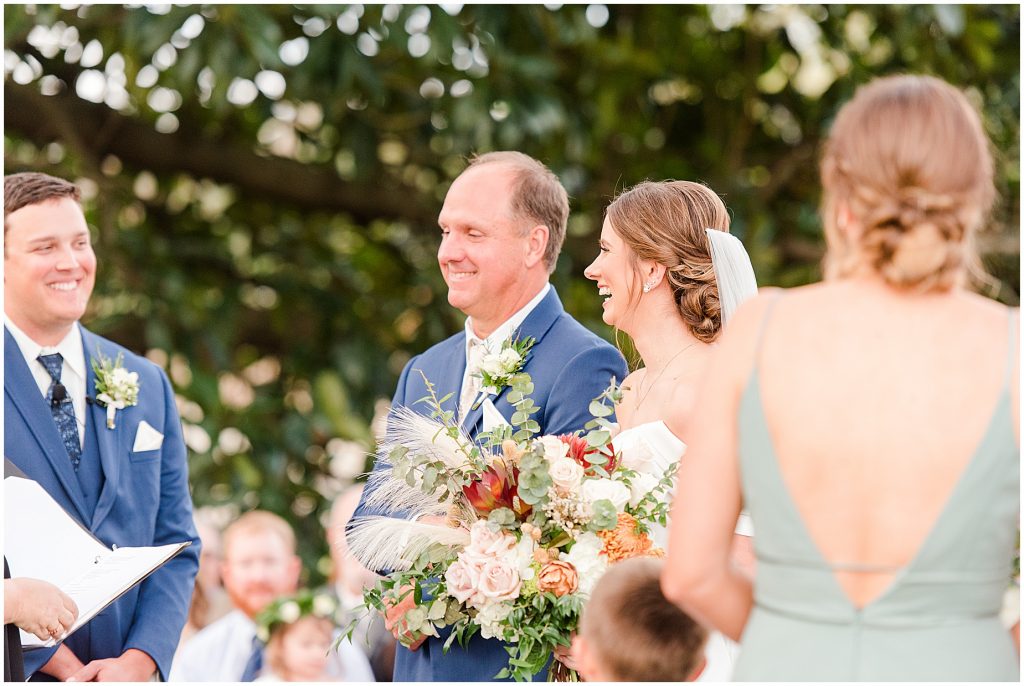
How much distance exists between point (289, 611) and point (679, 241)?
2.98 m

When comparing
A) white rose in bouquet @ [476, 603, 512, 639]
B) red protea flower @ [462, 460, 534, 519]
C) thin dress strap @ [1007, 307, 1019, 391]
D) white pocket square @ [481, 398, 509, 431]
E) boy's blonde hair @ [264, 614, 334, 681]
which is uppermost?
thin dress strap @ [1007, 307, 1019, 391]

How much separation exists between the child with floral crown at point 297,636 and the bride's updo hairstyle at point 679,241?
2822 millimetres

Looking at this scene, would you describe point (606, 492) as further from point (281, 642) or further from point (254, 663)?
point (254, 663)

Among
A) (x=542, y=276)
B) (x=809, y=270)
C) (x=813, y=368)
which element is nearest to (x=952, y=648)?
(x=813, y=368)

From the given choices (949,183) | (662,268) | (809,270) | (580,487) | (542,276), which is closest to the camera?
(949,183)

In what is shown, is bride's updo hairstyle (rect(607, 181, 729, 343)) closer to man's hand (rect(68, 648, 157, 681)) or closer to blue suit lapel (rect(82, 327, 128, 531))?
blue suit lapel (rect(82, 327, 128, 531))

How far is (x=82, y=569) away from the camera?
9.67ft

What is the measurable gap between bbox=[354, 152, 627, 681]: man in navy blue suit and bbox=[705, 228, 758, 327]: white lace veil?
410 millimetres

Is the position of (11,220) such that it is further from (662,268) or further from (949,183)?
(949,183)

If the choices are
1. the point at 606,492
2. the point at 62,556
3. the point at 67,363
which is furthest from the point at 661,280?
the point at 67,363

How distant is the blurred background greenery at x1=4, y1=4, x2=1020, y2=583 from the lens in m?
4.95

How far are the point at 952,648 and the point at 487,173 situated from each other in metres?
1.85

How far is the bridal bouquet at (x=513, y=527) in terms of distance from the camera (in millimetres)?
2387

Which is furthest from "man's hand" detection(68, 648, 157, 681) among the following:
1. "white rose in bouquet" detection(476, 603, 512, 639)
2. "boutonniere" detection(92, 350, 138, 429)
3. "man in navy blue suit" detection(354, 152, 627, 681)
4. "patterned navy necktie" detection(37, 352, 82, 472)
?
"white rose in bouquet" detection(476, 603, 512, 639)
